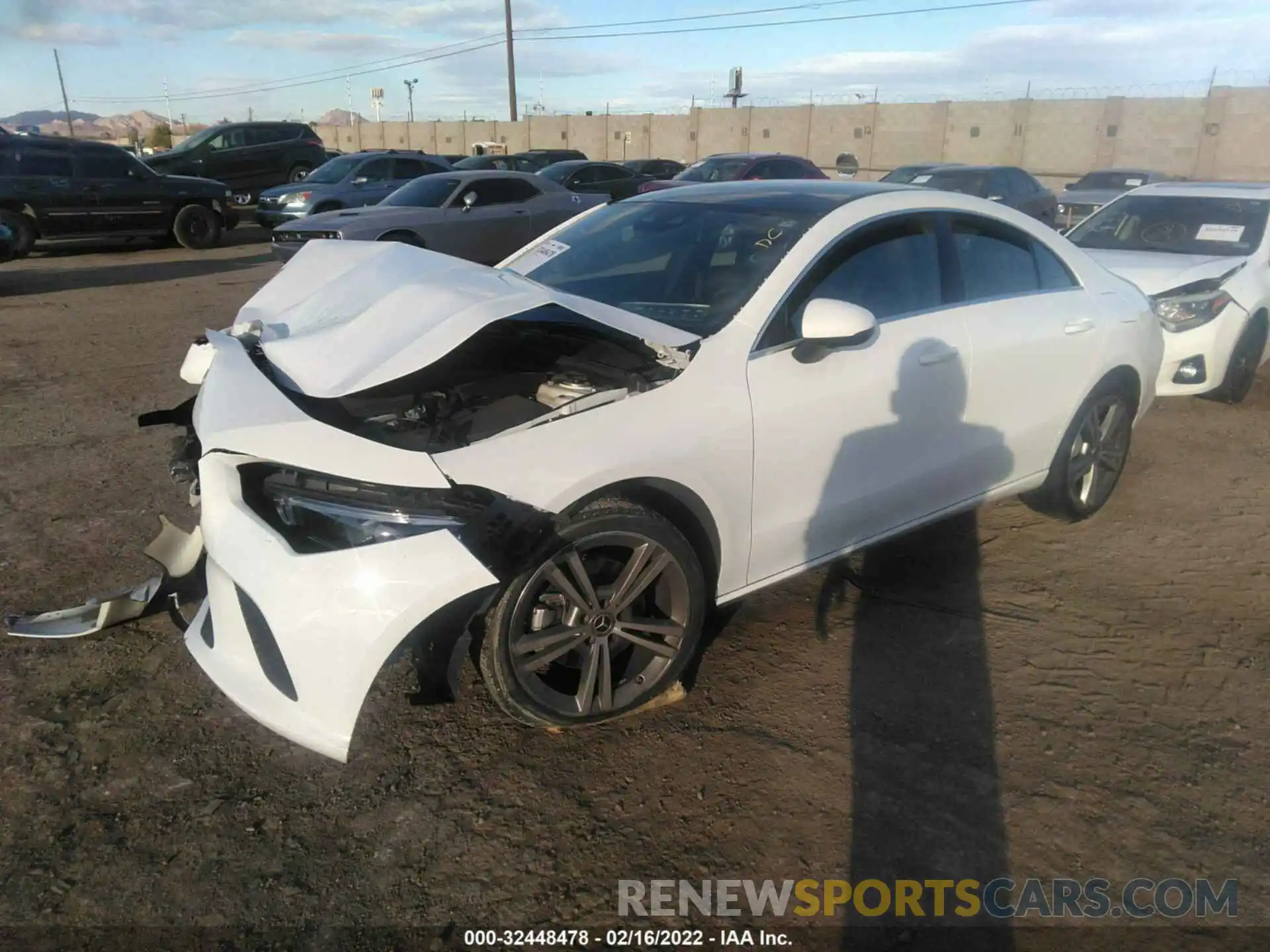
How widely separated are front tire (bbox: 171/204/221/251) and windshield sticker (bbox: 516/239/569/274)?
46.5 feet

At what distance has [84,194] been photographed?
1451 centimetres

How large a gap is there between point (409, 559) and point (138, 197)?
51.1ft

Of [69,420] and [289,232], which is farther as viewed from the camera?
[289,232]

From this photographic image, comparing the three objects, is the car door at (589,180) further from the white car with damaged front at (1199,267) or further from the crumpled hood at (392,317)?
the crumpled hood at (392,317)

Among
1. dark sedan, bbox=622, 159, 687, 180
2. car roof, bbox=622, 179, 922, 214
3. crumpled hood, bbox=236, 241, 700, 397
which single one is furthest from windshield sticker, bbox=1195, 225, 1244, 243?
dark sedan, bbox=622, 159, 687, 180

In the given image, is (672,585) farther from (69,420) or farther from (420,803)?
(69,420)

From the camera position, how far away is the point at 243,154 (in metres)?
20.5

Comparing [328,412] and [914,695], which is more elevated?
[328,412]

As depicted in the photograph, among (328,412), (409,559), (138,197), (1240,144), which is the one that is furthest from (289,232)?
(1240,144)

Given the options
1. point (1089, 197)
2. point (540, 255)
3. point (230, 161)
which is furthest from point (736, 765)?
point (230, 161)

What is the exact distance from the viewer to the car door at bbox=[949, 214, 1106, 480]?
3941mm

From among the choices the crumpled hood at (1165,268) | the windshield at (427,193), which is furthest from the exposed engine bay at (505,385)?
the windshield at (427,193)

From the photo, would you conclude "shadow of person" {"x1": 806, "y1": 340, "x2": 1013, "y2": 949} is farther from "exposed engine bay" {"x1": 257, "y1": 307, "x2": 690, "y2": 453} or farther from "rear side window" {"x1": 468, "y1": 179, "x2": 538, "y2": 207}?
"rear side window" {"x1": 468, "y1": 179, "x2": 538, "y2": 207}

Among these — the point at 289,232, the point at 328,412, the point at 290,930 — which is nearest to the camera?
the point at 290,930
